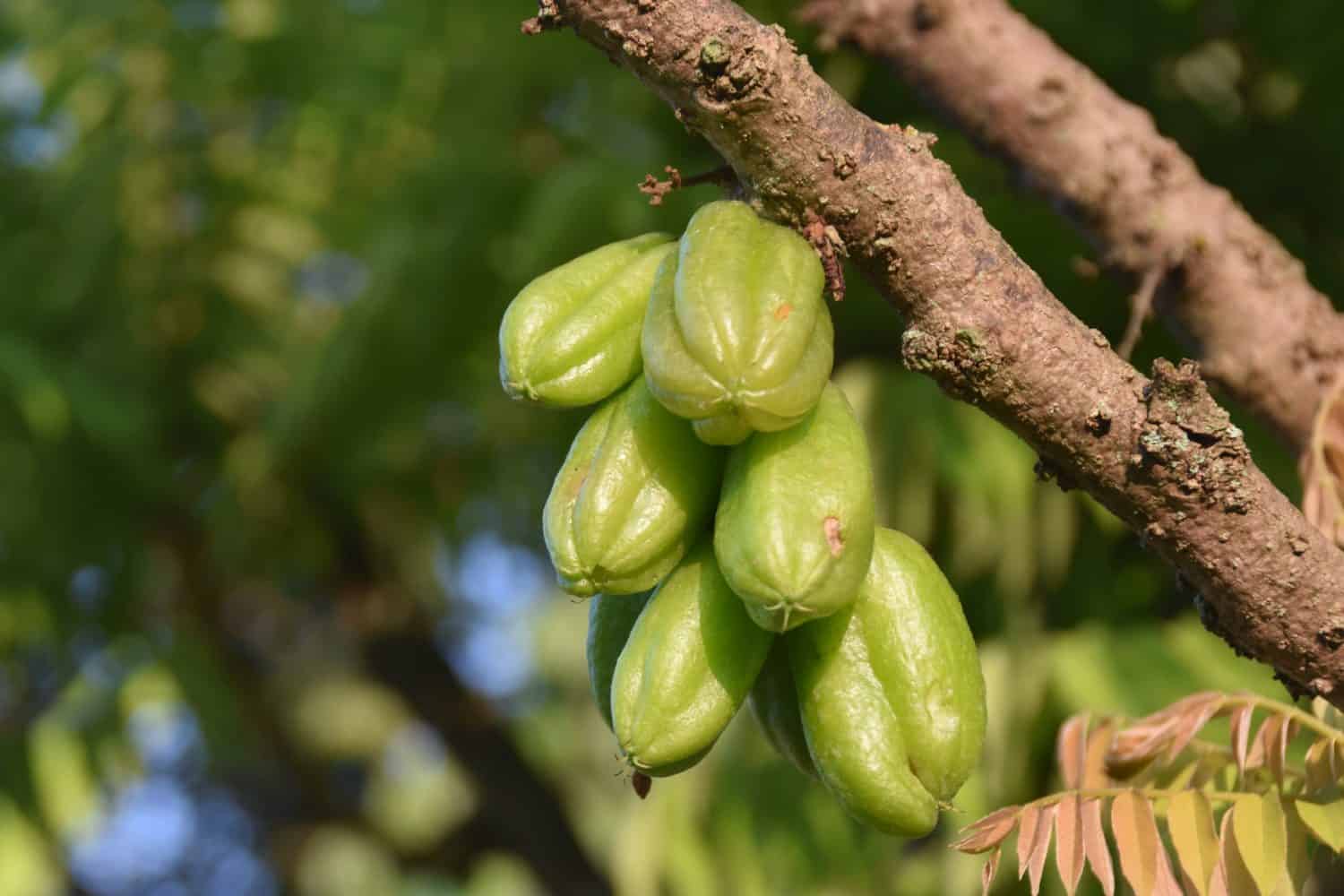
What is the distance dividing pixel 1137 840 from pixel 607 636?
745 mm

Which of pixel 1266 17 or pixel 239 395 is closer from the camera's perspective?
pixel 1266 17

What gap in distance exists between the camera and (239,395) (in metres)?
6.50

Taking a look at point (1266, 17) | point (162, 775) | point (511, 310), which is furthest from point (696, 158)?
point (162, 775)

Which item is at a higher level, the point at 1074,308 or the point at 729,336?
the point at 729,336

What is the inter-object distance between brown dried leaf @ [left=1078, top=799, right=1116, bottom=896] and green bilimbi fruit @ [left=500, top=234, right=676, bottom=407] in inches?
33.4

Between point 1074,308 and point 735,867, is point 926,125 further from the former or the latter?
point 735,867

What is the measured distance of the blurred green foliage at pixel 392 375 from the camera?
411cm

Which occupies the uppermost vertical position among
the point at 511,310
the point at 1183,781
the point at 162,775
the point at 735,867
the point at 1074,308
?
the point at 511,310

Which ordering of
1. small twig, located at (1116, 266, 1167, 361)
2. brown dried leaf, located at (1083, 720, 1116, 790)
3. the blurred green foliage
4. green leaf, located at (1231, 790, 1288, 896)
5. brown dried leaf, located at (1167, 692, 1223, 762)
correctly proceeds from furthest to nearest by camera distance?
the blurred green foliage < small twig, located at (1116, 266, 1167, 361) < brown dried leaf, located at (1083, 720, 1116, 790) < brown dried leaf, located at (1167, 692, 1223, 762) < green leaf, located at (1231, 790, 1288, 896)

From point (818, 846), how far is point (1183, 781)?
6.84 ft

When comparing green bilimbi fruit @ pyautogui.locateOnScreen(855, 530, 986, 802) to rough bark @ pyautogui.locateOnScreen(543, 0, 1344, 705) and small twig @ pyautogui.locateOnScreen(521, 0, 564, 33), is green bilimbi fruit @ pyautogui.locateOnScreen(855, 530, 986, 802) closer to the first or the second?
rough bark @ pyautogui.locateOnScreen(543, 0, 1344, 705)

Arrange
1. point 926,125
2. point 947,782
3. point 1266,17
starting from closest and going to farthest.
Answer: point 947,782
point 1266,17
point 926,125

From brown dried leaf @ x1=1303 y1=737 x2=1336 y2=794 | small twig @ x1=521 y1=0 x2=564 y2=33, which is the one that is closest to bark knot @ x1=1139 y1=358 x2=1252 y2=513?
brown dried leaf @ x1=1303 y1=737 x2=1336 y2=794

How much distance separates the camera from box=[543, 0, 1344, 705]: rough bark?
1.67 m
